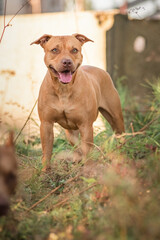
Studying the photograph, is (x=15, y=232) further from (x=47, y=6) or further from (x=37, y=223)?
(x=47, y=6)

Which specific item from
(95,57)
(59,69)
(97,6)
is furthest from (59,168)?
(97,6)

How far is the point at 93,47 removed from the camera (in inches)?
289

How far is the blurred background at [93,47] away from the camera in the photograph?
23.5 feet

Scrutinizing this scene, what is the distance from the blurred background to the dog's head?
2691 millimetres

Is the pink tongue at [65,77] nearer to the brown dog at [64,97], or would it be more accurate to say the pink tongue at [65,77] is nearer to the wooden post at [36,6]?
the brown dog at [64,97]

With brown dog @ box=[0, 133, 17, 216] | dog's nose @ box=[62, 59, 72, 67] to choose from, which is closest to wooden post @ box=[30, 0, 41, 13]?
dog's nose @ box=[62, 59, 72, 67]

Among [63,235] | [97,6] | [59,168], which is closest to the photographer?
[63,235]

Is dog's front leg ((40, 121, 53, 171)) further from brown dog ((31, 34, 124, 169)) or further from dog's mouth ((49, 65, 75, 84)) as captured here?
dog's mouth ((49, 65, 75, 84))

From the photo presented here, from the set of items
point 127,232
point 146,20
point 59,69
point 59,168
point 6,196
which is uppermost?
point 146,20

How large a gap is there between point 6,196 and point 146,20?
20.5 ft

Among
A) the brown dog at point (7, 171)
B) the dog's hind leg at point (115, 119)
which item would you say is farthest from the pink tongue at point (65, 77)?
the brown dog at point (7, 171)

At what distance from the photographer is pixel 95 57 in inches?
289

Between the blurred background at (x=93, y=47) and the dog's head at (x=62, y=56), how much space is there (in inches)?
106

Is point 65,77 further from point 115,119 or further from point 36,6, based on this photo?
point 36,6
